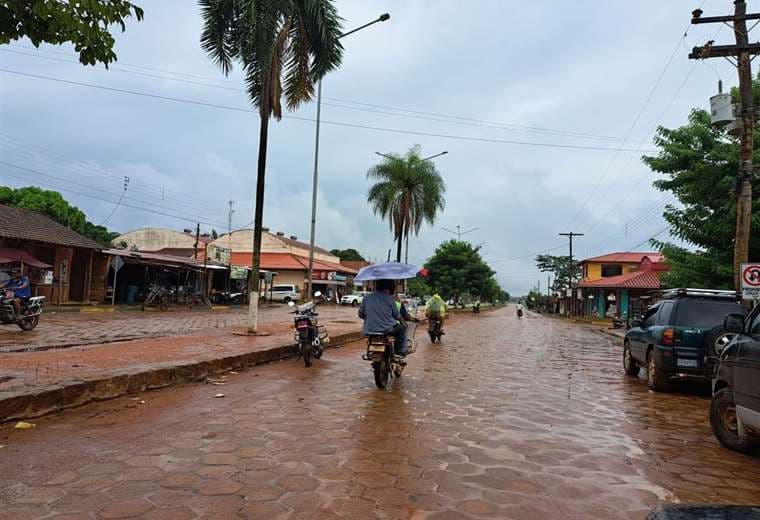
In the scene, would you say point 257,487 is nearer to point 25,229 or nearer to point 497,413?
point 497,413

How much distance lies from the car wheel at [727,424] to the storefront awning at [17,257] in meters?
24.0

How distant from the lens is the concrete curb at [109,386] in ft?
18.8

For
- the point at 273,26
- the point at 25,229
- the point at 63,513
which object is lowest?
the point at 63,513

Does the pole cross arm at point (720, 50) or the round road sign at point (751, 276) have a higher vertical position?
the pole cross arm at point (720, 50)

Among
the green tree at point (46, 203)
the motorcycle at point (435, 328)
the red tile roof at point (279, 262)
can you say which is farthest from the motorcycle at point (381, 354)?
the red tile roof at point (279, 262)

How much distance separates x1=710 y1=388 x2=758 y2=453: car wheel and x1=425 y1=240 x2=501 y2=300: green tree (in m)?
52.7

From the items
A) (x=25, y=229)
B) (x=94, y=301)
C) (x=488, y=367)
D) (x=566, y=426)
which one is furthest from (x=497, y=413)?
(x=94, y=301)

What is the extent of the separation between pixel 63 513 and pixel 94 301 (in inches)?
1150

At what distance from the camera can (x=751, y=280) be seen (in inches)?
436

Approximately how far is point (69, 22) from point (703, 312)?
987 cm

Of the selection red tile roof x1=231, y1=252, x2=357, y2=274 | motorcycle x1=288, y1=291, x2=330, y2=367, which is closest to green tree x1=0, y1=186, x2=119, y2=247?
red tile roof x1=231, y1=252, x2=357, y2=274

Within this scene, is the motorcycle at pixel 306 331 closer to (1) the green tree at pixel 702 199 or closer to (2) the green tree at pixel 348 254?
(1) the green tree at pixel 702 199

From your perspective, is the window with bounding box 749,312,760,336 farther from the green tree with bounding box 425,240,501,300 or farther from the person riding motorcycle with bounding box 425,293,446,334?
the green tree with bounding box 425,240,501,300

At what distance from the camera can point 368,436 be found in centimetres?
563
